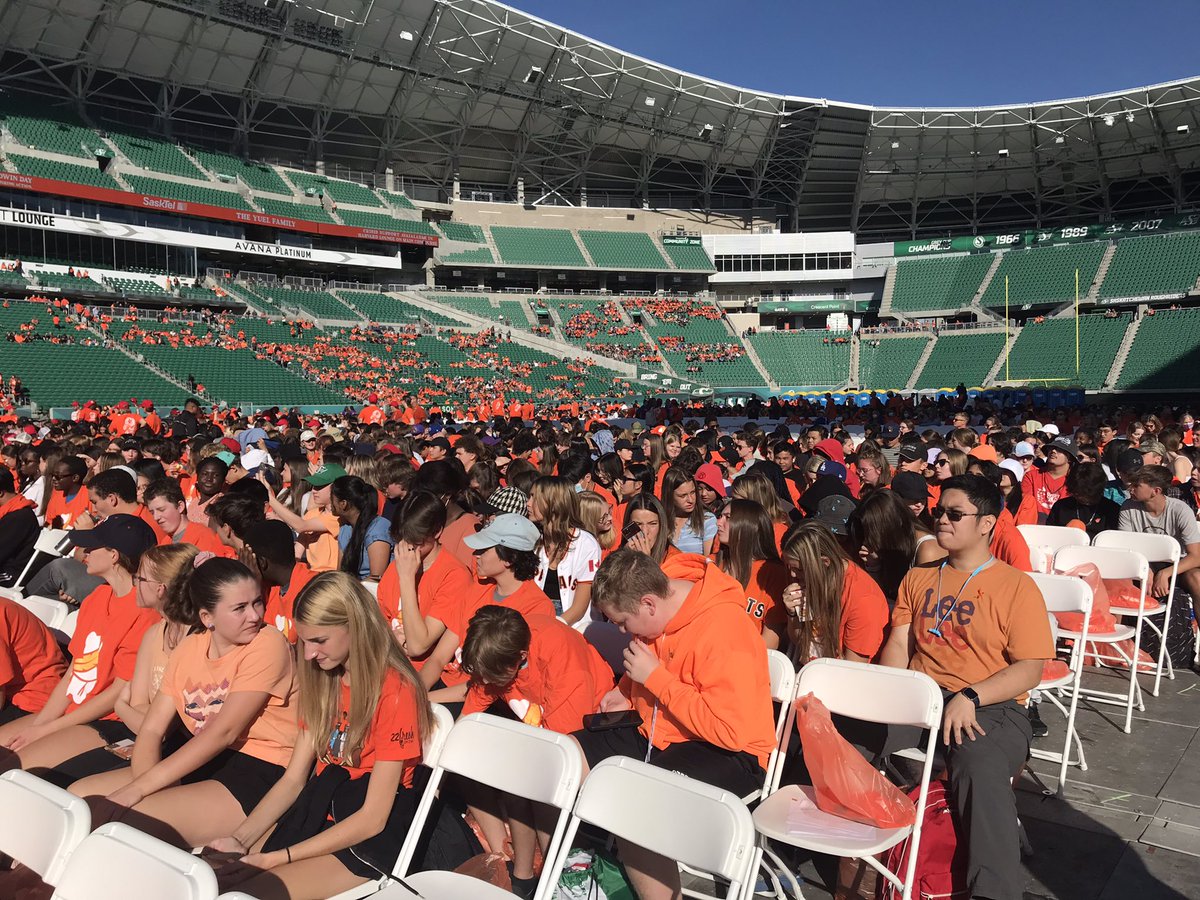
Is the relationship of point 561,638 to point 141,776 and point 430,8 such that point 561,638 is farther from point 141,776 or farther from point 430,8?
point 430,8

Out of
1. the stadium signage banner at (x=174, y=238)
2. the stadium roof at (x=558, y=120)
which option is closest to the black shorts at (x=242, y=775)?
the stadium signage banner at (x=174, y=238)

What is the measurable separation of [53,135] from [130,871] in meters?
46.3

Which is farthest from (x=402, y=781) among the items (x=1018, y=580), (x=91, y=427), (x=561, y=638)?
(x=91, y=427)

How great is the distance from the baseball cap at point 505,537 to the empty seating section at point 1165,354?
47781 mm

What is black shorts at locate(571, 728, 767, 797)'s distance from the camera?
3.55 meters

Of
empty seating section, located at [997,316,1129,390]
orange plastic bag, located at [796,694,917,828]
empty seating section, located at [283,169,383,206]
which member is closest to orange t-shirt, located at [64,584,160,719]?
orange plastic bag, located at [796,694,917,828]

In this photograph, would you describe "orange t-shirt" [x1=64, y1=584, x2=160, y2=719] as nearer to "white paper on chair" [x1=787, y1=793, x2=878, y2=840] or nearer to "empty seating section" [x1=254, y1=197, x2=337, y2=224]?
"white paper on chair" [x1=787, y1=793, x2=878, y2=840]

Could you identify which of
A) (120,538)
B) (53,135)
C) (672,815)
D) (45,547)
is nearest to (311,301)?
(53,135)

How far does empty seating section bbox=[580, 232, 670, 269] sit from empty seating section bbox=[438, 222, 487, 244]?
7.41 meters

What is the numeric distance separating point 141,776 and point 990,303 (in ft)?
196

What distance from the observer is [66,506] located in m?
8.70

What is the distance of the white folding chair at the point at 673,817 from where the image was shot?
8.74 ft

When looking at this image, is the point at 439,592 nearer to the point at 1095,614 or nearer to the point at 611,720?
the point at 611,720

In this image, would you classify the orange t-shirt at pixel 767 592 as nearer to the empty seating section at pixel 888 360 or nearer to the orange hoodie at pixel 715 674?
the orange hoodie at pixel 715 674
